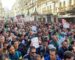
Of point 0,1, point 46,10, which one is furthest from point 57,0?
point 0,1

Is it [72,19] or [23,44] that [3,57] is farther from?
[72,19]

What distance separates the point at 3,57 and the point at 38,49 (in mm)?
2139

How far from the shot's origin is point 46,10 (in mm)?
65625

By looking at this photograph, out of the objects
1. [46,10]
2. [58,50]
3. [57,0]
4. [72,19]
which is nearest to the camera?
[58,50]

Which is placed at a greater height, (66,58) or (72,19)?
(66,58)

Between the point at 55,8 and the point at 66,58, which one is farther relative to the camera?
the point at 55,8

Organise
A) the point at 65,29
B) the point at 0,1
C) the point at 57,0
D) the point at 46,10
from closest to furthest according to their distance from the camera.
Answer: the point at 65,29 < the point at 57,0 < the point at 46,10 < the point at 0,1

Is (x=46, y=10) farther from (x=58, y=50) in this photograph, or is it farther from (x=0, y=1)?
(x=0, y=1)

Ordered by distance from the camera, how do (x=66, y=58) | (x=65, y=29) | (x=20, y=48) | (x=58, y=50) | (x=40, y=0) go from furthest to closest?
(x=40, y=0)
(x=65, y=29)
(x=20, y=48)
(x=58, y=50)
(x=66, y=58)

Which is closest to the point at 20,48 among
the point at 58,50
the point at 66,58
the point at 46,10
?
the point at 58,50

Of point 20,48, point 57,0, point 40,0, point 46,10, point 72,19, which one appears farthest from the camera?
point 40,0

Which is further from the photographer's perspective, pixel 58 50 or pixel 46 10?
pixel 46 10

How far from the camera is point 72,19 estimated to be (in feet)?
114

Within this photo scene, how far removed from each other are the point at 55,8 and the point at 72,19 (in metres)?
21.0
